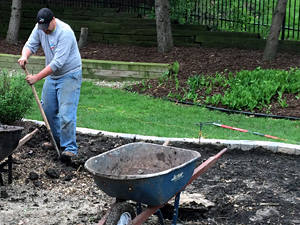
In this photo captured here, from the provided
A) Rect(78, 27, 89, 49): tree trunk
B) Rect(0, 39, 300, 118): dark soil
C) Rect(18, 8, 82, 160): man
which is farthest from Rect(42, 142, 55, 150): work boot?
Rect(78, 27, 89, 49): tree trunk

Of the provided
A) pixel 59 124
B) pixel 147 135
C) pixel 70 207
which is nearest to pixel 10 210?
pixel 70 207

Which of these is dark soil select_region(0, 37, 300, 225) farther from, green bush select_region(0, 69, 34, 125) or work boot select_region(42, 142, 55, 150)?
green bush select_region(0, 69, 34, 125)

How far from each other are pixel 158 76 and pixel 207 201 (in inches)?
250

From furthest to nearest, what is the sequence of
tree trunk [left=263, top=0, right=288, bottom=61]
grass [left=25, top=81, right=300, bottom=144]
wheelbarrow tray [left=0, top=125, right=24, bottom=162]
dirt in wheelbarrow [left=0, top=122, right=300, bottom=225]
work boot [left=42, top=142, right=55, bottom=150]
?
tree trunk [left=263, top=0, right=288, bottom=61] < grass [left=25, top=81, right=300, bottom=144] < work boot [left=42, top=142, right=55, bottom=150] < wheelbarrow tray [left=0, top=125, right=24, bottom=162] < dirt in wheelbarrow [left=0, top=122, right=300, bottom=225]

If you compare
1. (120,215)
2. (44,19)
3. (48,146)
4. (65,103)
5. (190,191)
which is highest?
(44,19)

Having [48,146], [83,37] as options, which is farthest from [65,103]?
[83,37]

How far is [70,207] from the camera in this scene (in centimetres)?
455

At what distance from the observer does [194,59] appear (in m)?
11.5

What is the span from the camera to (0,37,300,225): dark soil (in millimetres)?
4348

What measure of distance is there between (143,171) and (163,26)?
829cm

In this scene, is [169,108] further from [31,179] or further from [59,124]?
[31,179]

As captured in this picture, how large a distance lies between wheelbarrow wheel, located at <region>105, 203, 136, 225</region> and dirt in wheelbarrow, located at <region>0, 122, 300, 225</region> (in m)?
0.63

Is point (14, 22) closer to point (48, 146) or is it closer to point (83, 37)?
point (83, 37)

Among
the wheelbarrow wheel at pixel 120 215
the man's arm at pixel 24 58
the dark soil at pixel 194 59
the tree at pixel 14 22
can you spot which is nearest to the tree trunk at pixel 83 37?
the dark soil at pixel 194 59
